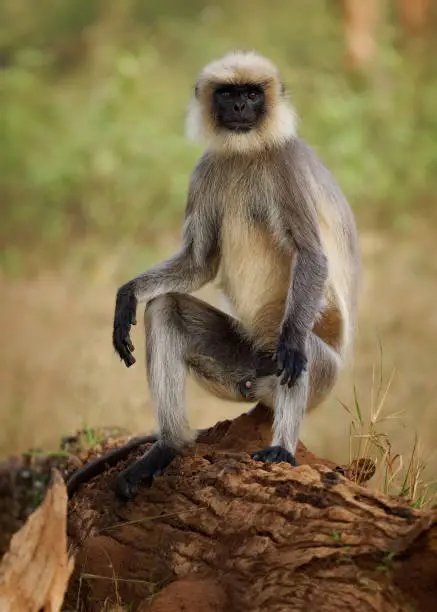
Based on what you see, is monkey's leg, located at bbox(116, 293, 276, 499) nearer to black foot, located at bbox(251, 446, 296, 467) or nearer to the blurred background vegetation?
black foot, located at bbox(251, 446, 296, 467)

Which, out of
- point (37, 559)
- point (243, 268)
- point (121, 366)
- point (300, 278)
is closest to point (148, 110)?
point (121, 366)

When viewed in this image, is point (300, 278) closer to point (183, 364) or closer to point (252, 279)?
point (252, 279)

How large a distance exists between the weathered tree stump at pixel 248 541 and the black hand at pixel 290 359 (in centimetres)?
40

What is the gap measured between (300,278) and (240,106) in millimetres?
913

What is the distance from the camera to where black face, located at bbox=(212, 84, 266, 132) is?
16.6 ft

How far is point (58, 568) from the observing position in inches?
141

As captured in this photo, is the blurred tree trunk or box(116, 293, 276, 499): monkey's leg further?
the blurred tree trunk

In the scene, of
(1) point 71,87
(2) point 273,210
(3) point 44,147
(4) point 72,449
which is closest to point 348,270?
(2) point 273,210

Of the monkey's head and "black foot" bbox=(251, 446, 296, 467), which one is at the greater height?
the monkey's head

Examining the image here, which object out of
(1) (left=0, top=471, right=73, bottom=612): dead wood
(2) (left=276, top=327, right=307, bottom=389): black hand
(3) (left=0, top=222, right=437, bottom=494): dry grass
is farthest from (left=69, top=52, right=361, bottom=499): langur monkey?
(3) (left=0, top=222, right=437, bottom=494): dry grass

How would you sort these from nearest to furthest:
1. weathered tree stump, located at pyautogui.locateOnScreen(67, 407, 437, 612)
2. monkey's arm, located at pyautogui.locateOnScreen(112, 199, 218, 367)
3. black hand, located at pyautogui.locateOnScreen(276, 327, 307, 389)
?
weathered tree stump, located at pyautogui.locateOnScreen(67, 407, 437, 612), black hand, located at pyautogui.locateOnScreen(276, 327, 307, 389), monkey's arm, located at pyautogui.locateOnScreen(112, 199, 218, 367)

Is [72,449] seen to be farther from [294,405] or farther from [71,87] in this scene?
[71,87]

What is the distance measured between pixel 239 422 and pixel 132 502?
0.66m

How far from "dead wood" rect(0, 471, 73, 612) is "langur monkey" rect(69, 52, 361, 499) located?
4.28 ft
